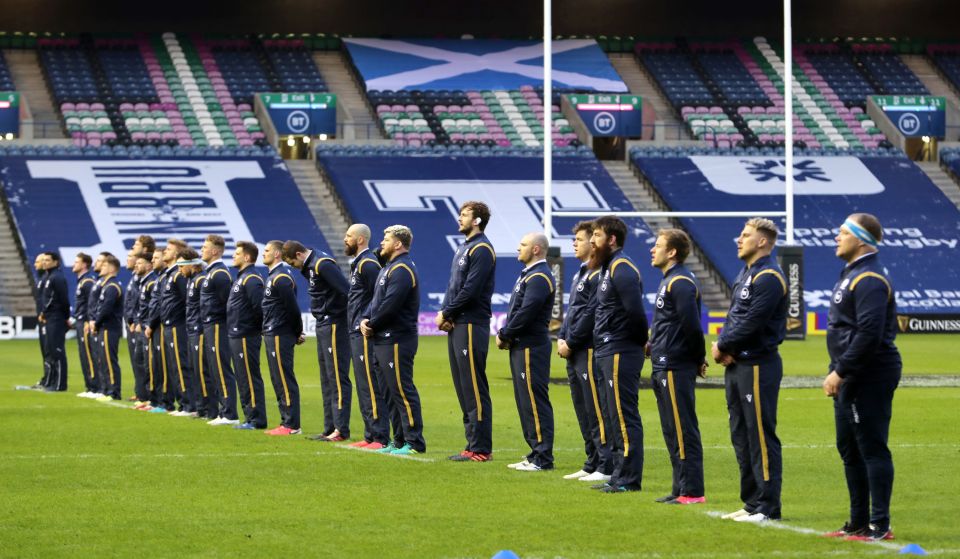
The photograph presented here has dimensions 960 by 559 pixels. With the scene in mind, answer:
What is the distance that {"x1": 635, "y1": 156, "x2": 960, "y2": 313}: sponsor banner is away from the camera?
42.6m

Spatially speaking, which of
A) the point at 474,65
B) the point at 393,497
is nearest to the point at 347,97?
the point at 474,65

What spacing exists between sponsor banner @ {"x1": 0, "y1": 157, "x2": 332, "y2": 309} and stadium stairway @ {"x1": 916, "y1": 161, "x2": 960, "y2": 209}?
63.9ft

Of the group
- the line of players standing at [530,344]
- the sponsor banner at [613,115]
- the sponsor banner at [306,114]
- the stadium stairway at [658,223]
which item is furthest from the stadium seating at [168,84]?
the line of players standing at [530,344]

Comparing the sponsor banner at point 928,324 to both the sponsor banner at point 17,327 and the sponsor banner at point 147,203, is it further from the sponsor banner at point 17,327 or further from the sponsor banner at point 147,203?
the sponsor banner at point 17,327

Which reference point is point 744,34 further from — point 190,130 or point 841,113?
point 190,130

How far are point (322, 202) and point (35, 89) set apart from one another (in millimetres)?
9938

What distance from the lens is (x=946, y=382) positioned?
22.4m

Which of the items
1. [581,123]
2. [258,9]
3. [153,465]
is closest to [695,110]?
[581,123]

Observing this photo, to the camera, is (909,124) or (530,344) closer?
(530,344)

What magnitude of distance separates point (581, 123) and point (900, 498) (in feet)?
127

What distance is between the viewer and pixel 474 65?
167ft

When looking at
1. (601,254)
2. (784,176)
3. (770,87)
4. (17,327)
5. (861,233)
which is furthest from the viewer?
(770,87)

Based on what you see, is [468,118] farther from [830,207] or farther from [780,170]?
[830,207]

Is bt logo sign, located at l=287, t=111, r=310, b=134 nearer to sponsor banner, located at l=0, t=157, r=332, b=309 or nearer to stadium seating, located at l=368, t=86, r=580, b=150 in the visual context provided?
sponsor banner, located at l=0, t=157, r=332, b=309
